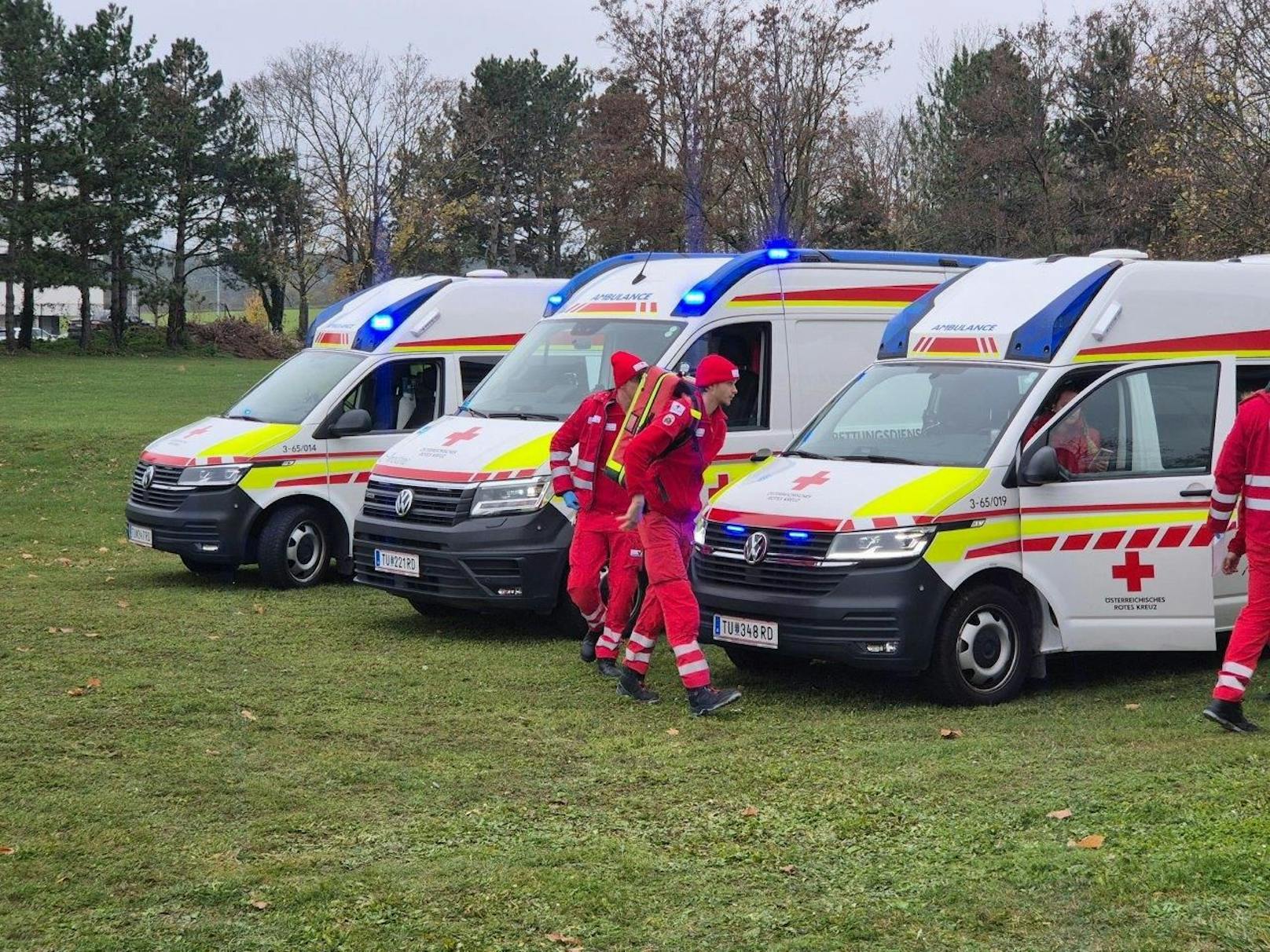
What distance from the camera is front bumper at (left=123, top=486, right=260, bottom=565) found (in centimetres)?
1266

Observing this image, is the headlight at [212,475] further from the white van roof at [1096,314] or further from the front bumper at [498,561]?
the white van roof at [1096,314]

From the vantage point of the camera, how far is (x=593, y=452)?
30.6ft

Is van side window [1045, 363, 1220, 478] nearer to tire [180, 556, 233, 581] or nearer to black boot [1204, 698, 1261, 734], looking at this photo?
black boot [1204, 698, 1261, 734]

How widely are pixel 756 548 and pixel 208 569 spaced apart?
22.9 feet

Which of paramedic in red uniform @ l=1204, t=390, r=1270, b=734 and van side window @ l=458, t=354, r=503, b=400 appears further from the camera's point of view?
van side window @ l=458, t=354, r=503, b=400

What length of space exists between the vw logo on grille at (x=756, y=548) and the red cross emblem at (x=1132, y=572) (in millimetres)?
1811

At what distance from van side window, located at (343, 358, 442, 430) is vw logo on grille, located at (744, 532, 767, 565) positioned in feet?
17.5

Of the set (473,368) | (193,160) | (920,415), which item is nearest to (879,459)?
A: (920,415)

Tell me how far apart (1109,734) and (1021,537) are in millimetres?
1216

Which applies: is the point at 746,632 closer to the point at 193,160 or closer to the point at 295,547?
the point at 295,547

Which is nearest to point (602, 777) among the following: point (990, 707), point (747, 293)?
point (990, 707)

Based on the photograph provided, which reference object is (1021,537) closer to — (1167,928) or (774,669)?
(774,669)

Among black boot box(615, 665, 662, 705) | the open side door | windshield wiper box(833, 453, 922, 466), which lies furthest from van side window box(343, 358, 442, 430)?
the open side door

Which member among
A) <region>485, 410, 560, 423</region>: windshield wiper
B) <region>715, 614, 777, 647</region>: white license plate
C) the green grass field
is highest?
<region>485, 410, 560, 423</region>: windshield wiper
